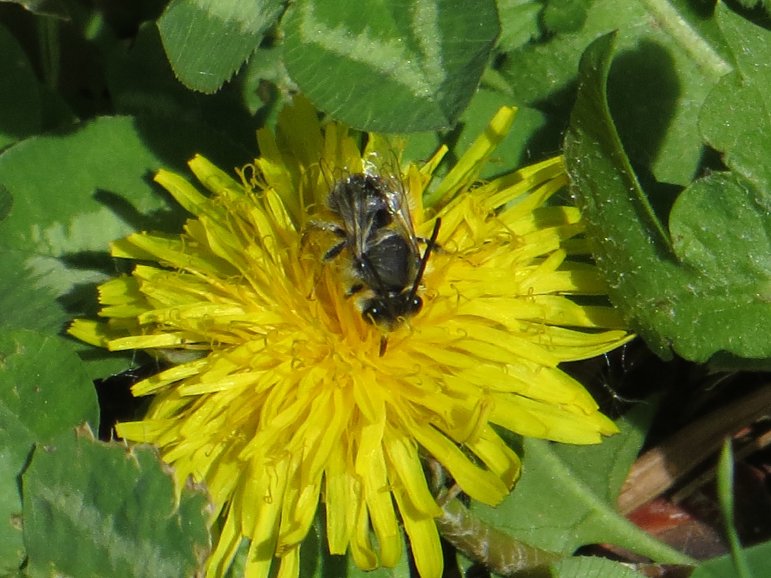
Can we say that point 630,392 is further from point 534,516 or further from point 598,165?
point 598,165

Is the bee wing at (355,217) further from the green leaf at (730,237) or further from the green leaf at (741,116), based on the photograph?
the green leaf at (741,116)

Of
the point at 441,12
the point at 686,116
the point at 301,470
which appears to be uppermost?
the point at 441,12

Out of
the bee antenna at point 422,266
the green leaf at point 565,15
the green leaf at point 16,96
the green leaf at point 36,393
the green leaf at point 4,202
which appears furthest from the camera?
the green leaf at point 16,96

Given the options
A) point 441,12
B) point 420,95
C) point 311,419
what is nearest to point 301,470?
point 311,419

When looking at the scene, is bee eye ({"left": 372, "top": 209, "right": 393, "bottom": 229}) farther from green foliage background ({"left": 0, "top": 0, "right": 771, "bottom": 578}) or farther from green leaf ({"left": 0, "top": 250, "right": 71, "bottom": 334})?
green leaf ({"left": 0, "top": 250, "right": 71, "bottom": 334})

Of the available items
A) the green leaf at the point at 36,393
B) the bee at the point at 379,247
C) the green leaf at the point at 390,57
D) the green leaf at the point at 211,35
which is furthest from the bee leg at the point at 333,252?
the green leaf at the point at 36,393

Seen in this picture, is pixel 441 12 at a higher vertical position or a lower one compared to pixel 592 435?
higher

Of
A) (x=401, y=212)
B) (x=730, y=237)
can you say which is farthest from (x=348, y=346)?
(x=730, y=237)
